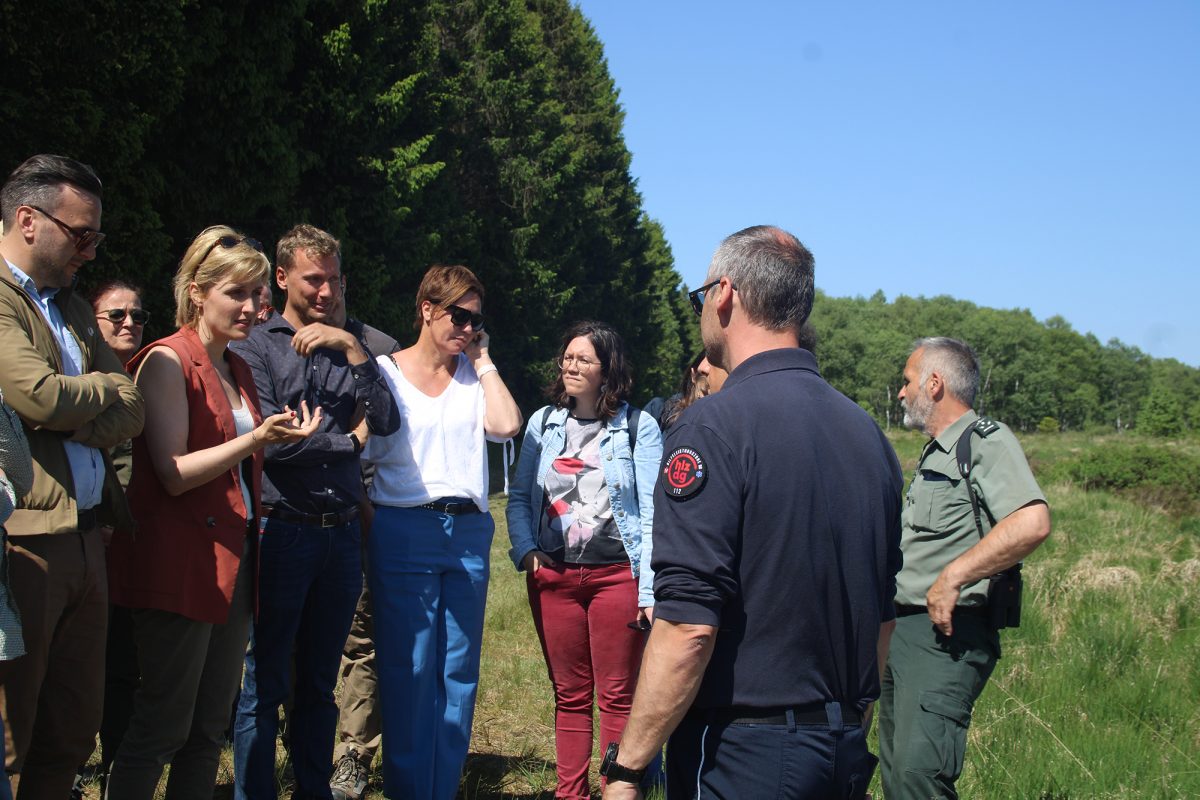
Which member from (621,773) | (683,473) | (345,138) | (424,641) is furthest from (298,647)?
(345,138)

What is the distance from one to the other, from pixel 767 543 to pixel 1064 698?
501 cm

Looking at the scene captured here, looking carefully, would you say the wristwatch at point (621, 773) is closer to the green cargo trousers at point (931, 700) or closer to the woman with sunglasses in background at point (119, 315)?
the green cargo trousers at point (931, 700)

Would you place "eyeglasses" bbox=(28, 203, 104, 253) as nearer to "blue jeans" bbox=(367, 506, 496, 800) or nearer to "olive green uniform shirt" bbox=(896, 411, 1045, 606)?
"blue jeans" bbox=(367, 506, 496, 800)

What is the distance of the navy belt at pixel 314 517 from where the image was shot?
13.0 feet

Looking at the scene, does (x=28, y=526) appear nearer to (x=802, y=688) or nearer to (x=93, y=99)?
(x=802, y=688)

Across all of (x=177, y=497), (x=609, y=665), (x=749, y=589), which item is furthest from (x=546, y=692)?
(x=749, y=589)

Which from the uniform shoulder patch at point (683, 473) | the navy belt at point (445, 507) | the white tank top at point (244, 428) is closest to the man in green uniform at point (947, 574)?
the navy belt at point (445, 507)

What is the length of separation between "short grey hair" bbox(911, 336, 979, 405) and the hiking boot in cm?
313

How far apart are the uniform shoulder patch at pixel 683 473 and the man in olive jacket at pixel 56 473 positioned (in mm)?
1906

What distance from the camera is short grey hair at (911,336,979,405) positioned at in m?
4.46

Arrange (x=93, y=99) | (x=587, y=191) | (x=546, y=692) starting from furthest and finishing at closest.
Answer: (x=587, y=191) < (x=93, y=99) < (x=546, y=692)

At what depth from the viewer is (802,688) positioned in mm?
2438

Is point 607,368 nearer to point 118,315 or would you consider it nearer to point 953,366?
point 953,366

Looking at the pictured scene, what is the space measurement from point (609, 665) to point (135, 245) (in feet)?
38.4
